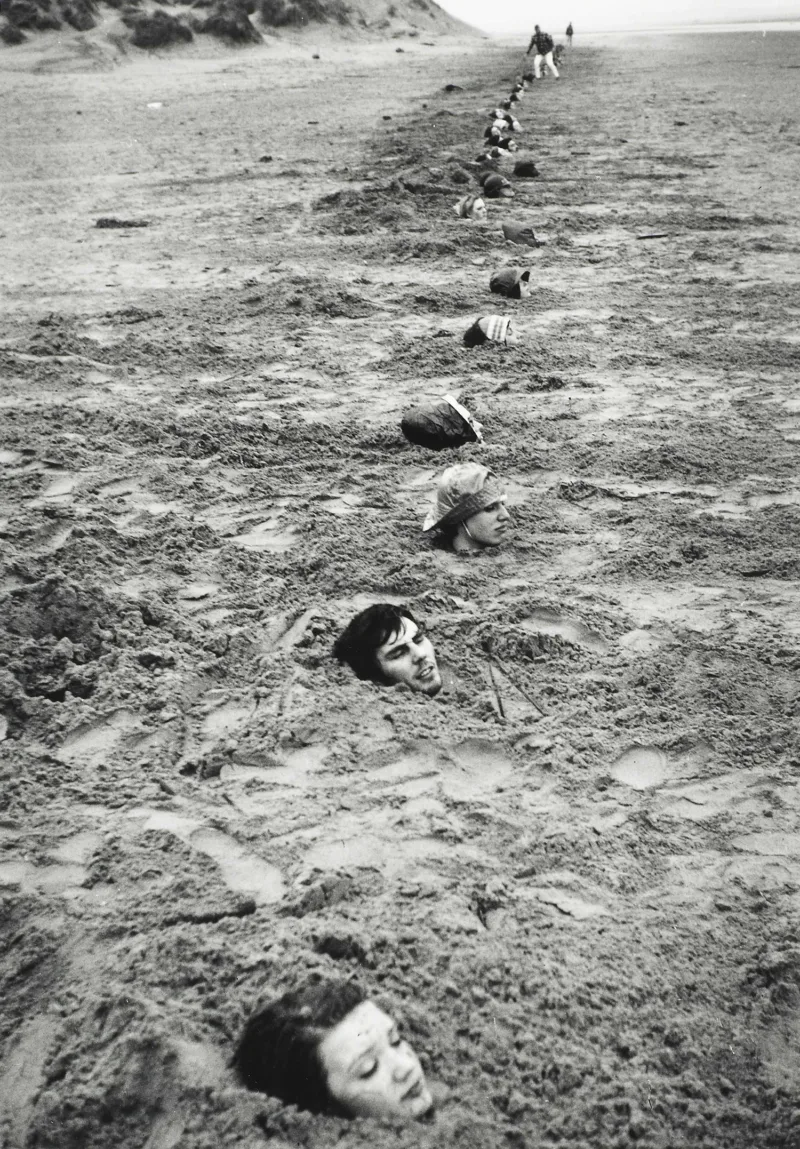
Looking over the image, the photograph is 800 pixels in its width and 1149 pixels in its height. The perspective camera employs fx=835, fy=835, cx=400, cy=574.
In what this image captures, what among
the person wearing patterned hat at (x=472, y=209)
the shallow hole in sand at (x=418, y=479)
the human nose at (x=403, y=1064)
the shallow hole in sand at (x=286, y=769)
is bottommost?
the shallow hole in sand at (x=286, y=769)

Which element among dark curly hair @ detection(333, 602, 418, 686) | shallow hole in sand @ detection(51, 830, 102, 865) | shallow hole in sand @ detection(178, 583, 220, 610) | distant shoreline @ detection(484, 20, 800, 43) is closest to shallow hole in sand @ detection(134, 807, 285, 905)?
shallow hole in sand @ detection(51, 830, 102, 865)

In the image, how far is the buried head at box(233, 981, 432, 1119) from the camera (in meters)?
1.50

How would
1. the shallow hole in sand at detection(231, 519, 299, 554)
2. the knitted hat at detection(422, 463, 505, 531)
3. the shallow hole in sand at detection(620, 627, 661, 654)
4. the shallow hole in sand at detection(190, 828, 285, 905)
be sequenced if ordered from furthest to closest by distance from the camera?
the shallow hole in sand at detection(231, 519, 299, 554) → the knitted hat at detection(422, 463, 505, 531) → the shallow hole in sand at detection(620, 627, 661, 654) → the shallow hole in sand at detection(190, 828, 285, 905)

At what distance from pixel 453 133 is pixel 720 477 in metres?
10.3

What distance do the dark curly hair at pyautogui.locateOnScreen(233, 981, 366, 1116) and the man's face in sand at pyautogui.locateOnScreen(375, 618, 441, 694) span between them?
1.04 meters

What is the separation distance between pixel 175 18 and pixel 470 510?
89.6ft

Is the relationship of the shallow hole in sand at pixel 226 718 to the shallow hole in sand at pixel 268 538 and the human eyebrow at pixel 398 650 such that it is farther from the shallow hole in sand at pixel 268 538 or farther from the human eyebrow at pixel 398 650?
the shallow hole in sand at pixel 268 538

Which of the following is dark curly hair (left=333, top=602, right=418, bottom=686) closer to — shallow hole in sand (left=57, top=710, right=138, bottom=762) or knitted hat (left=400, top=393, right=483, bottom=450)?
shallow hole in sand (left=57, top=710, right=138, bottom=762)

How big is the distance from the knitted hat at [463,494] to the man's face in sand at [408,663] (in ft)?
2.42

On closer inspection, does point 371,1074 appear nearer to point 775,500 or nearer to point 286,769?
point 286,769

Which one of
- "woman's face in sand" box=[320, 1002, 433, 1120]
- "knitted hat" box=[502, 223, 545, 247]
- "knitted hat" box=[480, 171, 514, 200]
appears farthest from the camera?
"knitted hat" box=[480, 171, 514, 200]

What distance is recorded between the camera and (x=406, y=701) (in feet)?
8.28

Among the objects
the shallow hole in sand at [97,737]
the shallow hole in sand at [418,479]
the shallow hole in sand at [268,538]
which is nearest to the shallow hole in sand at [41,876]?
the shallow hole in sand at [97,737]

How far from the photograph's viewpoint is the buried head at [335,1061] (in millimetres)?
1499
